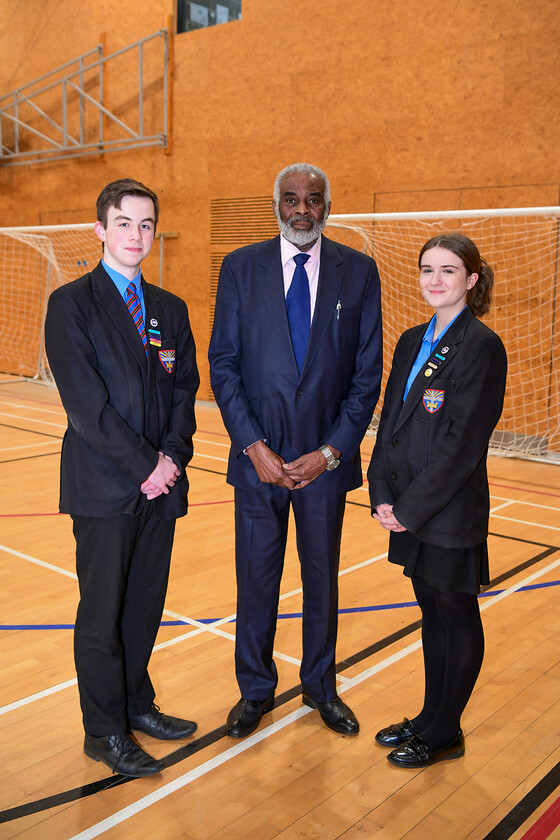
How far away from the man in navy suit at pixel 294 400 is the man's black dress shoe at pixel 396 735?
11 cm

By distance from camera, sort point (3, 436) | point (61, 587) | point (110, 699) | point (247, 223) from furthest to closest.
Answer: point (247, 223)
point (3, 436)
point (61, 587)
point (110, 699)

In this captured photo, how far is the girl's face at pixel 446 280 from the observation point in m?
2.29

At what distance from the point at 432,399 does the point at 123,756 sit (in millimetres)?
1491

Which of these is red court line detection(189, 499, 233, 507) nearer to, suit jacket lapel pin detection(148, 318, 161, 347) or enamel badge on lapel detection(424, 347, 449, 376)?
suit jacket lapel pin detection(148, 318, 161, 347)

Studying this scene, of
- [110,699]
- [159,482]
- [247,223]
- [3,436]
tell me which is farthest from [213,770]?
[247,223]

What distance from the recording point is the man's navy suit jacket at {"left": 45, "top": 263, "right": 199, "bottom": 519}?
2230 mm

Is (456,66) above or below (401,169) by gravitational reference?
above

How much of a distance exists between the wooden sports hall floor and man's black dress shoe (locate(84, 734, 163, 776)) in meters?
0.04

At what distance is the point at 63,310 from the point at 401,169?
21.8 ft

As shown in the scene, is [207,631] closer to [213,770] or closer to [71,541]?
[213,770]

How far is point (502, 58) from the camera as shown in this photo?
730 centimetres

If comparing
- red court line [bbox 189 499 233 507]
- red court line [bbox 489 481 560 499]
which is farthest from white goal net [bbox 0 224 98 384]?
red court line [bbox 489 481 560 499]

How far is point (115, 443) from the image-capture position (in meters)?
2.25

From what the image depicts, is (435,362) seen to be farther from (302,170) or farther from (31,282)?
(31,282)
